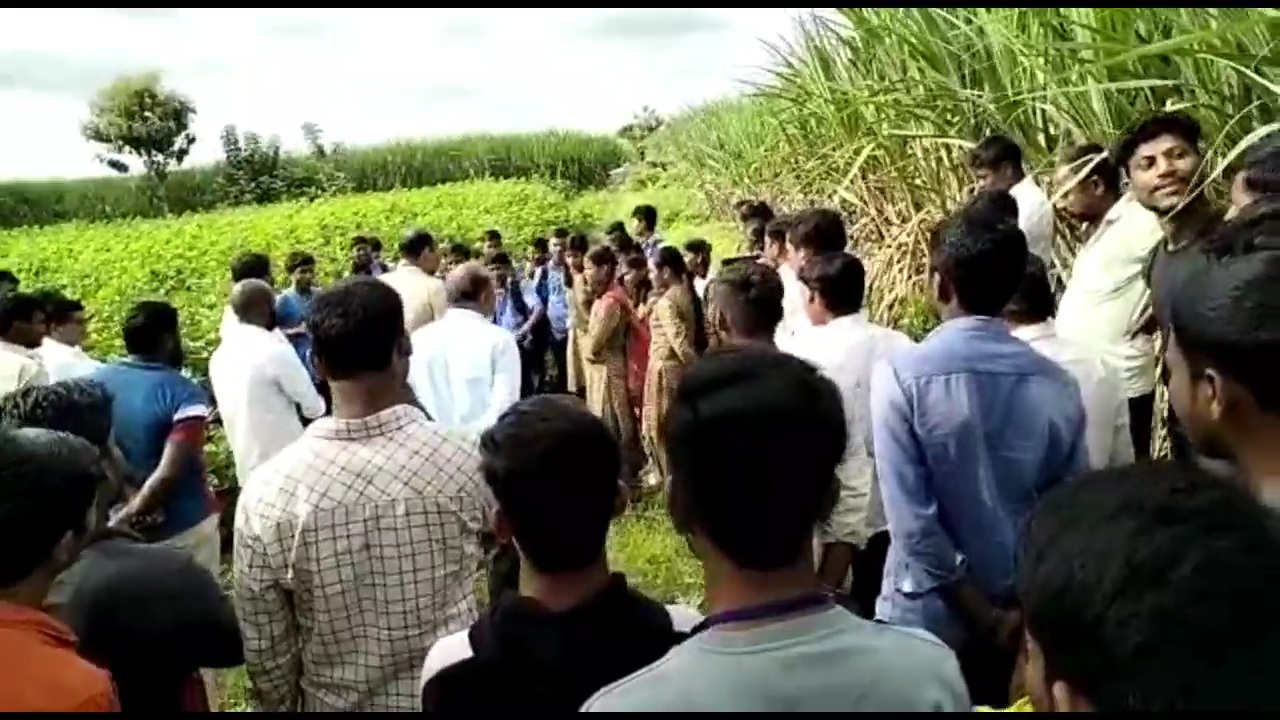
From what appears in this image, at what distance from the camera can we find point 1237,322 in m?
1.75

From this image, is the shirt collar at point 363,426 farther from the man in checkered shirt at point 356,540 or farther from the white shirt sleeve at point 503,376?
the white shirt sleeve at point 503,376

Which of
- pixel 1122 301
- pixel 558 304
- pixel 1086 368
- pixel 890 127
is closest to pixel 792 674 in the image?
pixel 1086 368

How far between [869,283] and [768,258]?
0.55 m

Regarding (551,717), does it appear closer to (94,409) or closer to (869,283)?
(94,409)

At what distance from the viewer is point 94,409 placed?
2900 millimetres

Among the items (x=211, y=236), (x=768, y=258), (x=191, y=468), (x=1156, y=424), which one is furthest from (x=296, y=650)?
(x=211, y=236)

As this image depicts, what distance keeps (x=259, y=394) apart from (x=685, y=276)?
Answer: 117 inches

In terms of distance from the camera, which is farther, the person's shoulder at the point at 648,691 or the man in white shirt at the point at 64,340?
the man in white shirt at the point at 64,340

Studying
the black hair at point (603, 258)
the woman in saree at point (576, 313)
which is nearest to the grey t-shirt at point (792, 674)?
the black hair at point (603, 258)

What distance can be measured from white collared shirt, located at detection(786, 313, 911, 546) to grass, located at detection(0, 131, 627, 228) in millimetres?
29220

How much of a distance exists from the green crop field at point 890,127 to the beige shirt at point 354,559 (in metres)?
1.89

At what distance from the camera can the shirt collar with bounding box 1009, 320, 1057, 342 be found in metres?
3.21

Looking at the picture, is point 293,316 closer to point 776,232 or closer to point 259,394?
point 776,232

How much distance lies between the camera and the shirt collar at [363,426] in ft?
8.56
